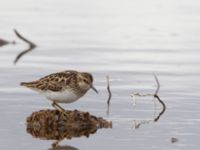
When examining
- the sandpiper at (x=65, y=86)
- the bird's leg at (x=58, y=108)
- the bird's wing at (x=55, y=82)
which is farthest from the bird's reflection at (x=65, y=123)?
the bird's wing at (x=55, y=82)

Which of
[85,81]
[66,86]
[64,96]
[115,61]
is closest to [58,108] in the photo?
[64,96]

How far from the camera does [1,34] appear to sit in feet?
58.0

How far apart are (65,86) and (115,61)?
13.3ft

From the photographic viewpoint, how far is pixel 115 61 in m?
15.0

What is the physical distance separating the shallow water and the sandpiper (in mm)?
437

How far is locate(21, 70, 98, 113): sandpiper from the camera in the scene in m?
11.0

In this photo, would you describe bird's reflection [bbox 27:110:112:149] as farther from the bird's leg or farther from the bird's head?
the bird's head

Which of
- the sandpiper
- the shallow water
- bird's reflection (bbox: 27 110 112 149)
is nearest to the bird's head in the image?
the sandpiper

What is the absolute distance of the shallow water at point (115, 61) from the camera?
10.5m

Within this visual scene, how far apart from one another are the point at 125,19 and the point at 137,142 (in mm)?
10041

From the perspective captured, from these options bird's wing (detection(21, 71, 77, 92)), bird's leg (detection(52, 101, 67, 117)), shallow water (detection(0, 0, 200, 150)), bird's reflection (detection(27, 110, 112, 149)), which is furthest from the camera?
bird's wing (detection(21, 71, 77, 92))

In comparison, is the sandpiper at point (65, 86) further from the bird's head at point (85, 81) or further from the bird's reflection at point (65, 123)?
the bird's reflection at point (65, 123)

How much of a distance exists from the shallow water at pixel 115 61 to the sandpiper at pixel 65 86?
1.43 feet

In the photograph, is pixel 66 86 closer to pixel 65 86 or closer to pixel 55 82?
pixel 65 86
